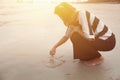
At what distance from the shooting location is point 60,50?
623cm

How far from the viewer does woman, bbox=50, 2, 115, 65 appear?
4.64 meters

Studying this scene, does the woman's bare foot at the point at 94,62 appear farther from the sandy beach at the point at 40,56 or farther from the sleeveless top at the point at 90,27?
the sleeveless top at the point at 90,27

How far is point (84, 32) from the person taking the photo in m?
4.61

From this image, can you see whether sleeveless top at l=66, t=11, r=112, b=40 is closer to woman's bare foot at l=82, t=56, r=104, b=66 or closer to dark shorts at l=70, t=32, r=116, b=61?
dark shorts at l=70, t=32, r=116, b=61

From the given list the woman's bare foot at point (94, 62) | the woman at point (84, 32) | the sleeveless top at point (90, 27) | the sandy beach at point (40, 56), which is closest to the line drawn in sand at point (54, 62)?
the sandy beach at point (40, 56)

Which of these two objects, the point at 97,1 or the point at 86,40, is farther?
the point at 97,1

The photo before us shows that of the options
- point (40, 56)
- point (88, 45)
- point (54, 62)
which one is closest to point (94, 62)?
point (88, 45)

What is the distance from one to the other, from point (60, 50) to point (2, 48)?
3.79 ft

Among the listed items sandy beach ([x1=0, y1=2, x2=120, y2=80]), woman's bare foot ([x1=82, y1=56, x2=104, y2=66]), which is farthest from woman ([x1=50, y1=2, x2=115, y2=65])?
sandy beach ([x1=0, y1=2, x2=120, y2=80])

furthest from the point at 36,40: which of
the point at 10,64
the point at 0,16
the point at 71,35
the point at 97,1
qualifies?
the point at 97,1

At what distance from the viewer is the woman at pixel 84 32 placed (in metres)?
4.64

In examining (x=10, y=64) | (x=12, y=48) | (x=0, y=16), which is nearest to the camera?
(x=10, y=64)

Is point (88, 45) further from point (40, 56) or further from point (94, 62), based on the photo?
point (40, 56)

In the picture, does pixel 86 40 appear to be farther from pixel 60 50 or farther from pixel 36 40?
pixel 36 40
